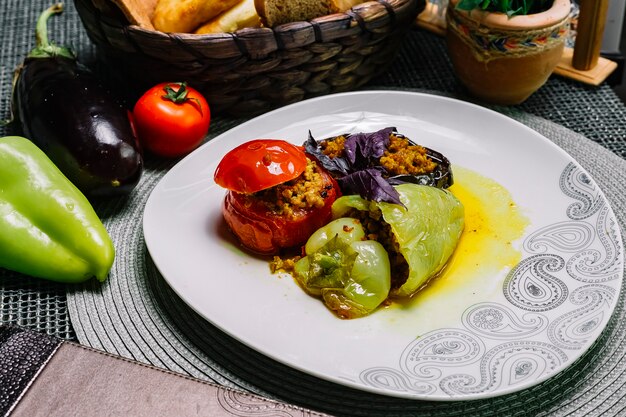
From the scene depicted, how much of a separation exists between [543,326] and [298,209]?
88cm

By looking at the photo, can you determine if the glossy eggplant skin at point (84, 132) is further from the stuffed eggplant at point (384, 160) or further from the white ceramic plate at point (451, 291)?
the stuffed eggplant at point (384, 160)

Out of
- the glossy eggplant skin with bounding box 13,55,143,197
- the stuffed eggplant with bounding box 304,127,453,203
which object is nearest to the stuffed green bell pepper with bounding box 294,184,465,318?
the stuffed eggplant with bounding box 304,127,453,203

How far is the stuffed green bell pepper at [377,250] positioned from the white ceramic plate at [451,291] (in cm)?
6

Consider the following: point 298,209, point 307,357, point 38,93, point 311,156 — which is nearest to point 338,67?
point 311,156

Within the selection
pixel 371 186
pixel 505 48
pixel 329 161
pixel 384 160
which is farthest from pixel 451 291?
pixel 505 48

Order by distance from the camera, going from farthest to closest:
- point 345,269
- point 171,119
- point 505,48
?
point 505,48
point 171,119
point 345,269

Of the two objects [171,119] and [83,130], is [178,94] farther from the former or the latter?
[83,130]

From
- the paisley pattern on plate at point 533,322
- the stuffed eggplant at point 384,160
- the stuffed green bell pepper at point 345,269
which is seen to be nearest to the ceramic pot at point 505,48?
the stuffed eggplant at point 384,160

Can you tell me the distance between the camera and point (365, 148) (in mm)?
2666

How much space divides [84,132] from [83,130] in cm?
1

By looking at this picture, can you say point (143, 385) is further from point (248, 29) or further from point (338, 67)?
point (338, 67)

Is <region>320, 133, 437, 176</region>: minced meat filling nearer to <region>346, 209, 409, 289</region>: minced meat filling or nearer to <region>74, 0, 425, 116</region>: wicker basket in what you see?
<region>346, 209, 409, 289</region>: minced meat filling

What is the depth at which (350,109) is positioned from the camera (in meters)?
3.10

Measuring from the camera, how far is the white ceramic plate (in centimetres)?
204
